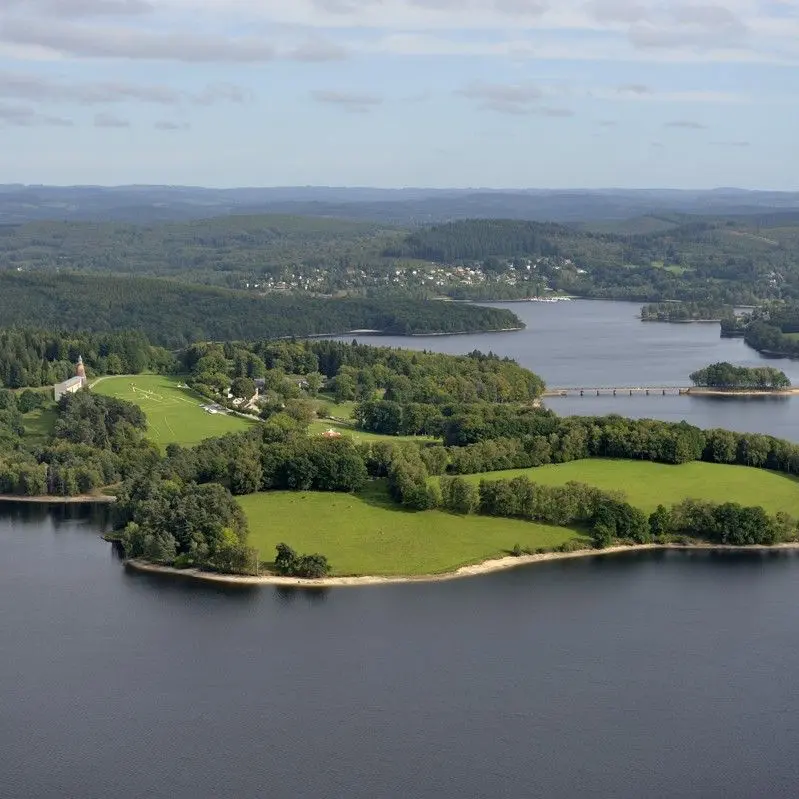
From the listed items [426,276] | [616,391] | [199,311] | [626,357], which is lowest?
[616,391]

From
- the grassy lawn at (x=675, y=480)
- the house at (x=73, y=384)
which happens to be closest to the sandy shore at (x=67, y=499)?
the house at (x=73, y=384)

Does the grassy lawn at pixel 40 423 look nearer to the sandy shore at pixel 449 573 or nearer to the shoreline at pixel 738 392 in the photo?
the sandy shore at pixel 449 573

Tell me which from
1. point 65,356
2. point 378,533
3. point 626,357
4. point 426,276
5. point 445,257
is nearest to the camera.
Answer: point 378,533

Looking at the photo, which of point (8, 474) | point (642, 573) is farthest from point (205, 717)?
point (8, 474)

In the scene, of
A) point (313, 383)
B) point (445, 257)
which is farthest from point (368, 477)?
point (445, 257)

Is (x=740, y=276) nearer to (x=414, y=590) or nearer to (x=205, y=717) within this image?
(x=414, y=590)

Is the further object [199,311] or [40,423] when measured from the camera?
[199,311]

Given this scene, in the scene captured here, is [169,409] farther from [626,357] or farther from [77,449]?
[626,357]

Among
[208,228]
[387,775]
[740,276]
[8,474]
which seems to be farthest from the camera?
[208,228]
